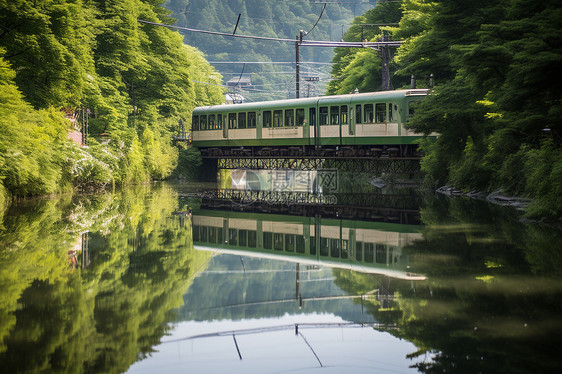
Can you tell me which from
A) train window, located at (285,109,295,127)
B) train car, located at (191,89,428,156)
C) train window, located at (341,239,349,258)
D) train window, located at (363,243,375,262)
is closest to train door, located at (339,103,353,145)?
train car, located at (191,89,428,156)

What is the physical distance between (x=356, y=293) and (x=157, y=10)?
4709 centimetres

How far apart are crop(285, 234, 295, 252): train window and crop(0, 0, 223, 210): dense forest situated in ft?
34.1

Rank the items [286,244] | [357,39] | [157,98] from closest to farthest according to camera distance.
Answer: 1. [286,244]
2. [157,98]
3. [357,39]

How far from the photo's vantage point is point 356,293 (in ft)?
24.3

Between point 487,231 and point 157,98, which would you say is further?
point 157,98

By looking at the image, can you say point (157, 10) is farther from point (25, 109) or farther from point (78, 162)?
point (25, 109)

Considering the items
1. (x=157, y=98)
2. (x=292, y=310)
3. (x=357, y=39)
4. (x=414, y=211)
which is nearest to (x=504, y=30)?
(x=414, y=211)

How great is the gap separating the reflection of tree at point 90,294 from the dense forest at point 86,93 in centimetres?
812

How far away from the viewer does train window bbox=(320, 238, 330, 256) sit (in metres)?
11.2

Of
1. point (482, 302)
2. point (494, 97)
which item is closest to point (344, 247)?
point (482, 302)

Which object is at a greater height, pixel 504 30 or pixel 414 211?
pixel 504 30

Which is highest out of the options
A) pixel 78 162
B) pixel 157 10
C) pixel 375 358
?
pixel 157 10

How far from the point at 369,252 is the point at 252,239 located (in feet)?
9.81

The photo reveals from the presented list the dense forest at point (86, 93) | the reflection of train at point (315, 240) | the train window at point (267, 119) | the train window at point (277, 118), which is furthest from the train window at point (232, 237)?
the train window at point (267, 119)
